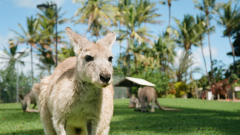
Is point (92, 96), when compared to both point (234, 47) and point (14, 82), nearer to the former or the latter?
point (14, 82)

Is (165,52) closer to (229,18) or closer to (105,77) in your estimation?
(229,18)

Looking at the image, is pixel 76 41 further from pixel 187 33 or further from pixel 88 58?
pixel 187 33

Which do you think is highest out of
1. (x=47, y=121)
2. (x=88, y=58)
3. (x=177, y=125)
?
(x=88, y=58)

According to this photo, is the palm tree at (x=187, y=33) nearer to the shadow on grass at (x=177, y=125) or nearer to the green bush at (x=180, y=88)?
the green bush at (x=180, y=88)

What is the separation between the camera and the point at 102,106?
2.98 metres

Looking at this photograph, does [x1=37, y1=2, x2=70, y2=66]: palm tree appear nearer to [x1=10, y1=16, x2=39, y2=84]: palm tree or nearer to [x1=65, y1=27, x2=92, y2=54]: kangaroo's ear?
[x1=10, y1=16, x2=39, y2=84]: palm tree

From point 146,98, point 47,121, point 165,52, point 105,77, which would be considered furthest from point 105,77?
point 165,52

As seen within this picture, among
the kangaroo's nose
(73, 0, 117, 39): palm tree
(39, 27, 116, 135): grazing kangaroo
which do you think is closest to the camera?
the kangaroo's nose

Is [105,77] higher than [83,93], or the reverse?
[105,77]

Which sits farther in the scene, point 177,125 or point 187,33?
point 187,33

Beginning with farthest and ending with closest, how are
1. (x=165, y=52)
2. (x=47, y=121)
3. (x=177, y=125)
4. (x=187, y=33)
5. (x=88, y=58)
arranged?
1. (x=187, y=33)
2. (x=165, y=52)
3. (x=177, y=125)
4. (x=47, y=121)
5. (x=88, y=58)

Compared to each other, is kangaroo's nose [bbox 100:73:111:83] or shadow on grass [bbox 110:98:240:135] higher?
kangaroo's nose [bbox 100:73:111:83]

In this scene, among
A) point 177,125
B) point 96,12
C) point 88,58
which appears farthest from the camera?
point 96,12

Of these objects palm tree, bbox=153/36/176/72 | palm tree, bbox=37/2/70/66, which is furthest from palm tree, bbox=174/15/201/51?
palm tree, bbox=37/2/70/66
